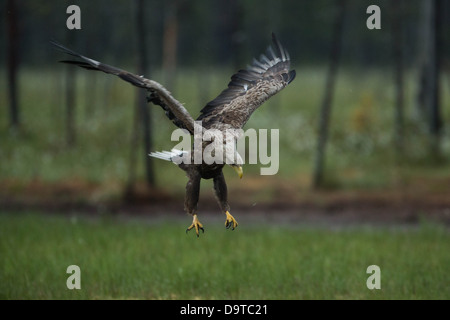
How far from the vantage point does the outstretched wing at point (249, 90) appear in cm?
621

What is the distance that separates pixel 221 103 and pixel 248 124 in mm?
17444

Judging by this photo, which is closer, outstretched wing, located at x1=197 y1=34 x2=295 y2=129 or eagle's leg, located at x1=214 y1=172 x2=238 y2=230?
eagle's leg, located at x1=214 y1=172 x2=238 y2=230

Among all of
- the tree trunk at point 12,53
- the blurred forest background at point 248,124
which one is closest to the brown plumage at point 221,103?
the blurred forest background at point 248,124

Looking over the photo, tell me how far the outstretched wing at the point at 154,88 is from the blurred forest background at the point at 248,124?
0.90m

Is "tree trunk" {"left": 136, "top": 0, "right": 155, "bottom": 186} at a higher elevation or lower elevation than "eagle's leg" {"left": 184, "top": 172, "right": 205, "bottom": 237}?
higher

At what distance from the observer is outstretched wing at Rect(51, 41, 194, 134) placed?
212 inches

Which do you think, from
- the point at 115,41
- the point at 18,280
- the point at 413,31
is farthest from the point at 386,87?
the point at 18,280

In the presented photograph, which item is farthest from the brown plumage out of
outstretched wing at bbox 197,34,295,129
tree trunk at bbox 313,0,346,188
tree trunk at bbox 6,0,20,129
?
tree trunk at bbox 6,0,20,129

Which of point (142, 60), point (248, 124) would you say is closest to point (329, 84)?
point (142, 60)

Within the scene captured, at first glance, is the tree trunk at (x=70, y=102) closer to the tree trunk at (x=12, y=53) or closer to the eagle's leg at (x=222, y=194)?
the tree trunk at (x=12, y=53)

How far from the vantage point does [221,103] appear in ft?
22.9

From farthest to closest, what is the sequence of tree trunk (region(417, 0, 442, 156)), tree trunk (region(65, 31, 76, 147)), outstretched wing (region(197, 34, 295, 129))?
1. tree trunk (region(65, 31, 76, 147))
2. tree trunk (region(417, 0, 442, 156))
3. outstretched wing (region(197, 34, 295, 129))

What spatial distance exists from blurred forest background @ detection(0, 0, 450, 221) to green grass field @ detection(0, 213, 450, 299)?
3.38 metres

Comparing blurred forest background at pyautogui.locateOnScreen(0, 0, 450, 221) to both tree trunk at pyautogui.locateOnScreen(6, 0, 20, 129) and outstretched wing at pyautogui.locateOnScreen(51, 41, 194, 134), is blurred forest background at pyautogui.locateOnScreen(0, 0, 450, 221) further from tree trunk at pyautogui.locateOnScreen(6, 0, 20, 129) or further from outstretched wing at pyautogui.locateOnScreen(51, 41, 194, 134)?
outstretched wing at pyautogui.locateOnScreen(51, 41, 194, 134)
